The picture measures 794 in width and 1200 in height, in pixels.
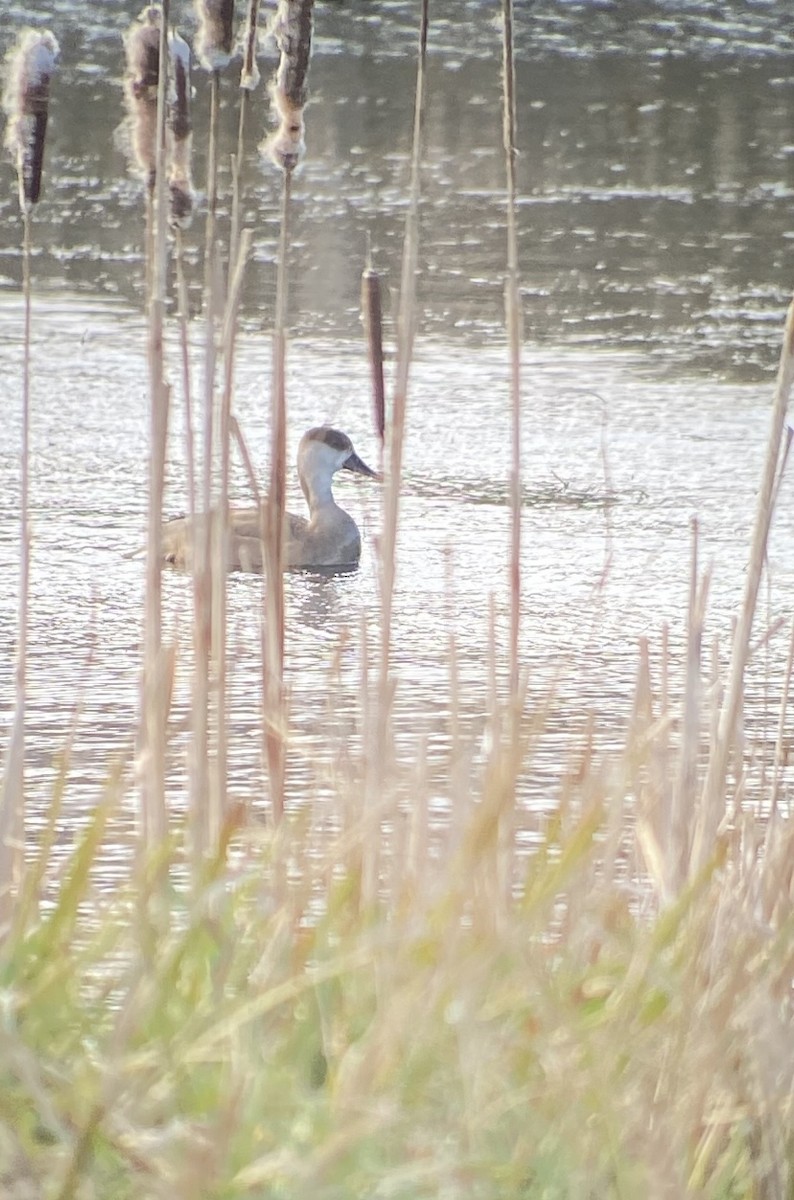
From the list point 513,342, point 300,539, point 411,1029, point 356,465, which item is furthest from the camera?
point 356,465

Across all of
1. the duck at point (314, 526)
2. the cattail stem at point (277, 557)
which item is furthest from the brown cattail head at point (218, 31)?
the duck at point (314, 526)

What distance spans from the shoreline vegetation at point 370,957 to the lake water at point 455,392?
18 centimetres

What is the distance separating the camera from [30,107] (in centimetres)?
307

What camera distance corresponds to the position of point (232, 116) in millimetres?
17219

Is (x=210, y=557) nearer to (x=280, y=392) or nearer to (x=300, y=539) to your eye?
(x=280, y=392)

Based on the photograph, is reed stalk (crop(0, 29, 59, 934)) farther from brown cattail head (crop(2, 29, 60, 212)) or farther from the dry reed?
the dry reed

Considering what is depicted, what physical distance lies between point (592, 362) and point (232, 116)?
7.53m

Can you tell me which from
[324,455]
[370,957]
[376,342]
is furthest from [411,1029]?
[324,455]

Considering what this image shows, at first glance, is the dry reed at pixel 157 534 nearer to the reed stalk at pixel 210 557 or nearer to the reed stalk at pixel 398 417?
the reed stalk at pixel 210 557

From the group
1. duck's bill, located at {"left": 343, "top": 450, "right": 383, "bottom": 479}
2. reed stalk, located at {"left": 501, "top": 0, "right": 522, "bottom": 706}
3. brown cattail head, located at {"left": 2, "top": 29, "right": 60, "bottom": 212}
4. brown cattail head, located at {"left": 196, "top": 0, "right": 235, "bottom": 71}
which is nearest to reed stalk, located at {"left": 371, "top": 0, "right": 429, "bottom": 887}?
reed stalk, located at {"left": 501, "top": 0, "right": 522, "bottom": 706}

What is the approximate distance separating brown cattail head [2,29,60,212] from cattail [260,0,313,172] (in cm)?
31

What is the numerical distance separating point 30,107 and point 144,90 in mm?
185

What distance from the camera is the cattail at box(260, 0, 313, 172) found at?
3.07 meters

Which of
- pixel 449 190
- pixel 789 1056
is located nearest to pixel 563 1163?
pixel 789 1056
